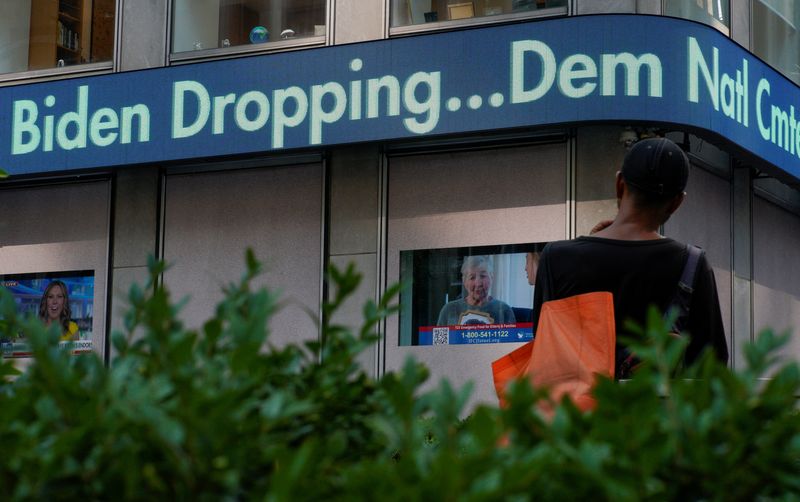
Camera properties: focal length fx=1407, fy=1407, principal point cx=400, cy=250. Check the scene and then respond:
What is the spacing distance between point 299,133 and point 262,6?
1588 millimetres

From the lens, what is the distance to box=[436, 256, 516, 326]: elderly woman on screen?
475 inches

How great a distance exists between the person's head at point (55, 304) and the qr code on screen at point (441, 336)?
3852 mm

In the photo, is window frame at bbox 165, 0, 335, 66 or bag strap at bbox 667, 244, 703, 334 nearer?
bag strap at bbox 667, 244, 703, 334

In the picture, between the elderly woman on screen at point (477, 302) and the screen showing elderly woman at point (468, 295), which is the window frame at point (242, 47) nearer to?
the screen showing elderly woman at point (468, 295)

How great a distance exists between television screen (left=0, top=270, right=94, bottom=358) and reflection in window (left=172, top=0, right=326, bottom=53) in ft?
8.17

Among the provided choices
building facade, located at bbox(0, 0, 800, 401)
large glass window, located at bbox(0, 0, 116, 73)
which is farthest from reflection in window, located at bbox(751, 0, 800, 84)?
large glass window, located at bbox(0, 0, 116, 73)

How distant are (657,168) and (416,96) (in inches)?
333

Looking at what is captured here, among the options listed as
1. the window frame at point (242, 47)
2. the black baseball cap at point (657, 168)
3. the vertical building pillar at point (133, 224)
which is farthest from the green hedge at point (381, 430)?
the vertical building pillar at point (133, 224)

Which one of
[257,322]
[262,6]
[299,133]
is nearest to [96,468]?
[257,322]

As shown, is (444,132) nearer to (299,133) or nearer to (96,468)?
(299,133)

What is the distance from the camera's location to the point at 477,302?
12.1 meters

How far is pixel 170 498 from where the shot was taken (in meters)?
1.54

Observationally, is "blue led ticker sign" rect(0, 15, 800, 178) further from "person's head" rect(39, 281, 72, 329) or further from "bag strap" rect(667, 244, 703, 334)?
"bag strap" rect(667, 244, 703, 334)

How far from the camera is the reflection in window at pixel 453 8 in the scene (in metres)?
12.1
